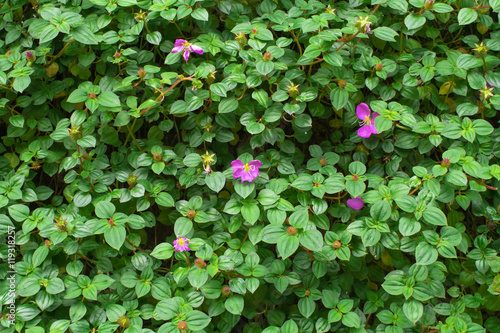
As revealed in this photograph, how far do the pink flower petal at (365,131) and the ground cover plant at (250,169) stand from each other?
23mm

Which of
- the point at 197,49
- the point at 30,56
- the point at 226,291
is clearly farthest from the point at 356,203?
the point at 30,56

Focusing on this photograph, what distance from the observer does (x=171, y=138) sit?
7.56ft

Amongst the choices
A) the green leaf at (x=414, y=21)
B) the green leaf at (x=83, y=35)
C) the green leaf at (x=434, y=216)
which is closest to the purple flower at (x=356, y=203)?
the green leaf at (x=434, y=216)

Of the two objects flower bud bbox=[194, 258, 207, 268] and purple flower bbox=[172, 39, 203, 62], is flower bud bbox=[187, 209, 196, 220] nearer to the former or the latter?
flower bud bbox=[194, 258, 207, 268]

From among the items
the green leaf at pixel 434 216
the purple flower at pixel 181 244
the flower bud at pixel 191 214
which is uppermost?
the green leaf at pixel 434 216

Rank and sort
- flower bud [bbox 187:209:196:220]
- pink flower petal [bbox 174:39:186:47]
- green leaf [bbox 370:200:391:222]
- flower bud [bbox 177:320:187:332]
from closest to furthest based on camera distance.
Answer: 1. flower bud [bbox 177:320:187:332]
2. green leaf [bbox 370:200:391:222]
3. flower bud [bbox 187:209:196:220]
4. pink flower petal [bbox 174:39:186:47]

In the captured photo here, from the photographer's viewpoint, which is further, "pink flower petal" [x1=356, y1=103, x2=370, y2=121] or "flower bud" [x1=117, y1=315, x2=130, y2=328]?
"pink flower petal" [x1=356, y1=103, x2=370, y2=121]

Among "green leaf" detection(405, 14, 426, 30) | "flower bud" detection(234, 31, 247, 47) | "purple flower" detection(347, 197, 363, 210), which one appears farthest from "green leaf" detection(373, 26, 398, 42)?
"purple flower" detection(347, 197, 363, 210)

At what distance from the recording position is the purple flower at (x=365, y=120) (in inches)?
78.1

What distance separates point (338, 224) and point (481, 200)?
0.67 metres

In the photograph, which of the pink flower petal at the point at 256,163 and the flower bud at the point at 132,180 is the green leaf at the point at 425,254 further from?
the flower bud at the point at 132,180

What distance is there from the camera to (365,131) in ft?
6.55

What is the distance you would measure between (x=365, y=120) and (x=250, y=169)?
0.62 m

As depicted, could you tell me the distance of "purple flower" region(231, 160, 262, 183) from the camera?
184cm
